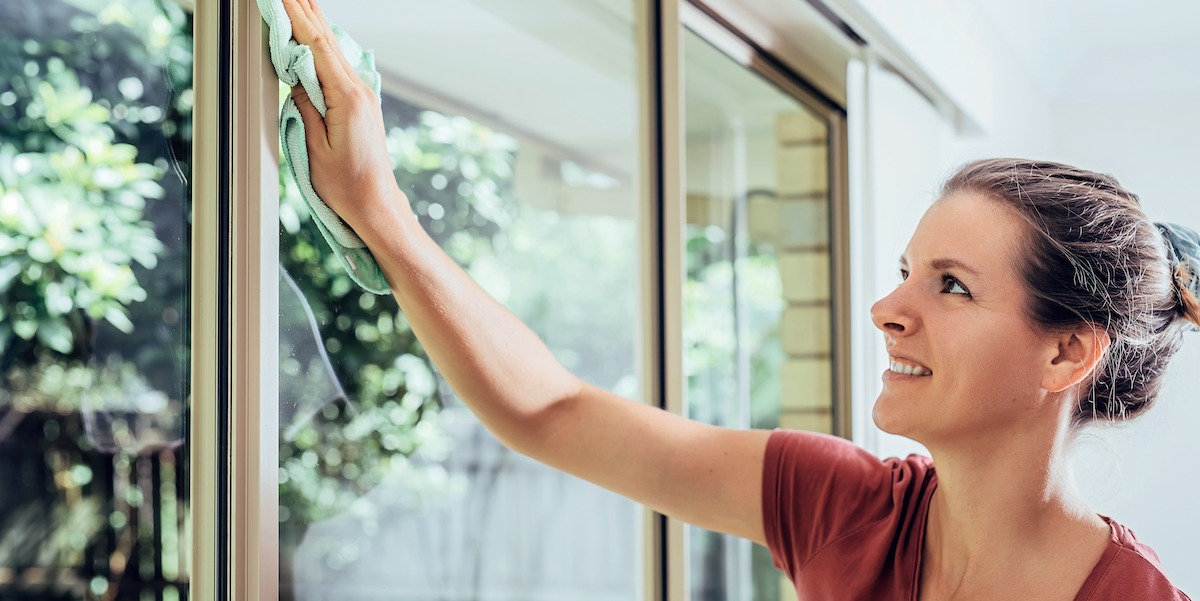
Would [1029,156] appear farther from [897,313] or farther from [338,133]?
[338,133]

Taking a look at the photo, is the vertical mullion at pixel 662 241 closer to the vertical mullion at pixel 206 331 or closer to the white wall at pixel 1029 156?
the white wall at pixel 1029 156

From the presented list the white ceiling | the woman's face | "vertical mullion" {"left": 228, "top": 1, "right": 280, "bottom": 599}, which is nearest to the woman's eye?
the woman's face

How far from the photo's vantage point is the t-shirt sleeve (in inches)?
53.6

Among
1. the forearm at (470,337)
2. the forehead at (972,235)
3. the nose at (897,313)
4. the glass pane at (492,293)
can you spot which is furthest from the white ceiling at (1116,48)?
the forearm at (470,337)

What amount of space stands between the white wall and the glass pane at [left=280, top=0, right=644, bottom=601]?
1.96 ft

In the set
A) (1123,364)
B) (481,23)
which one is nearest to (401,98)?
(481,23)

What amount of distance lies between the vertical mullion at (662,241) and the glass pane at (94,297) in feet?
3.65

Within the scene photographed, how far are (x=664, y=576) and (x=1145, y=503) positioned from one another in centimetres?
95

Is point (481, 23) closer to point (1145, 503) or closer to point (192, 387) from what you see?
point (192, 387)

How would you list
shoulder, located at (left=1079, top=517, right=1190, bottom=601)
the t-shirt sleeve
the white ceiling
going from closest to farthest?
1. shoulder, located at (left=1079, top=517, right=1190, bottom=601)
2. the t-shirt sleeve
3. the white ceiling

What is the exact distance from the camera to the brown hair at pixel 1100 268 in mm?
1220

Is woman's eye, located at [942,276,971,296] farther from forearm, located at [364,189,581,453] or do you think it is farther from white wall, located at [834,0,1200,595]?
forearm, located at [364,189,581,453]

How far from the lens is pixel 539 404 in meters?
1.33

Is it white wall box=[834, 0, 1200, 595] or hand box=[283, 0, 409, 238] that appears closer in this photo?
hand box=[283, 0, 409, 238]
